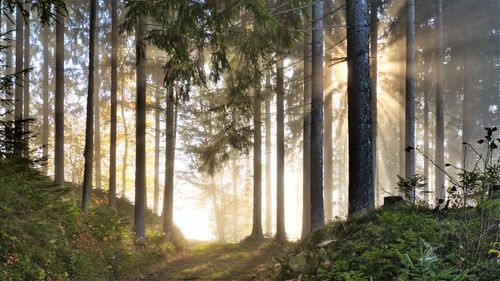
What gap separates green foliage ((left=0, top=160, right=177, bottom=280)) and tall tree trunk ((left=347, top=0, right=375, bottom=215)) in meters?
5.36

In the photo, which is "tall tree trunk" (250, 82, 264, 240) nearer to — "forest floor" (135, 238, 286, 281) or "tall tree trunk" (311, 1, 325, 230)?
"forest floor" (135, 238, 286, 281)

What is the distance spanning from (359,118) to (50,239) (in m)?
6.70

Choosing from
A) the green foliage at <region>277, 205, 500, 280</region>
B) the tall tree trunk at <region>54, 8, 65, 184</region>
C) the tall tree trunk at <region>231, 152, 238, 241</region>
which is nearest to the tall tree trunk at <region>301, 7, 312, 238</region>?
the tall tree trunk at <region>54, 8, 65, 184</region>

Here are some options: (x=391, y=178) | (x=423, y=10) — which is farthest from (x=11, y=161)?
(x=391, y=178)

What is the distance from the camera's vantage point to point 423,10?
2244cm

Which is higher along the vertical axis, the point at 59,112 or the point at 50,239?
the point at 59,112

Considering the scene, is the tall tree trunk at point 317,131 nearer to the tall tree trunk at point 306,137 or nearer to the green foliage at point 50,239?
the tall tree trunk at point 306,137

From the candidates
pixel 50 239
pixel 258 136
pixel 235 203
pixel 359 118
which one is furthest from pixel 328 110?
pixel 235 203

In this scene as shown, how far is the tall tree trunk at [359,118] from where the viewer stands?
787cm

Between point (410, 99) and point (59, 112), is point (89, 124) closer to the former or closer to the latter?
point (59, 112)

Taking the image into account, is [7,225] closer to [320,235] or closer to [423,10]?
[320,235]

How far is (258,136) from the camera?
62.4 feet

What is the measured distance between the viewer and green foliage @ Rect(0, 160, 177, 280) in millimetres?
7159

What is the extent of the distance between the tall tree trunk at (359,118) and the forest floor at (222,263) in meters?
2.90
